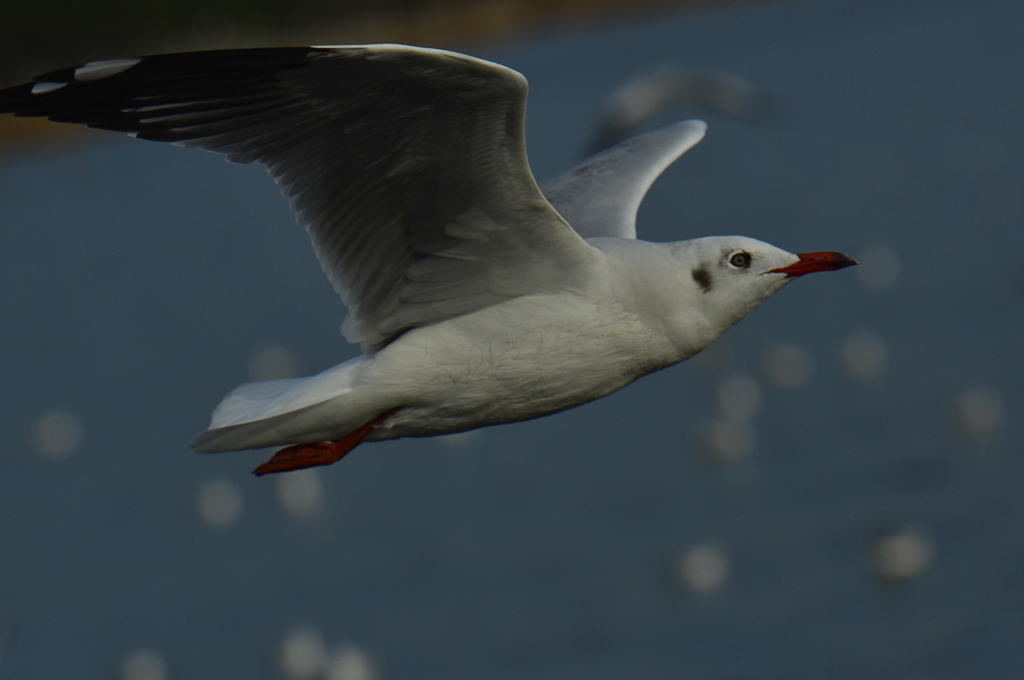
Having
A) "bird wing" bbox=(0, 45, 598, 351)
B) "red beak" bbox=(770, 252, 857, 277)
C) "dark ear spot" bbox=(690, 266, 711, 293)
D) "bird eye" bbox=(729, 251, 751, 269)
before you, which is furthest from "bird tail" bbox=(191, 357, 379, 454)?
"red beak" bbox=(770, 252, 857, 277)

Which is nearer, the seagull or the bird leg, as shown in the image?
the seagull

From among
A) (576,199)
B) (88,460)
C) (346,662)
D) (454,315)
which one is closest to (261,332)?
(88,460)

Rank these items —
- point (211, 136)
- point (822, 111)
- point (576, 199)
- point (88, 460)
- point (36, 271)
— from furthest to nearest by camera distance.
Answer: point (822, 111) < point (36, 271) < point (88, 460) < point (576, 199) < point (211, 136)

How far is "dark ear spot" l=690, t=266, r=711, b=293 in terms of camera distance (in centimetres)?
500

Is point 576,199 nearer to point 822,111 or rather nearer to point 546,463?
point 546,463

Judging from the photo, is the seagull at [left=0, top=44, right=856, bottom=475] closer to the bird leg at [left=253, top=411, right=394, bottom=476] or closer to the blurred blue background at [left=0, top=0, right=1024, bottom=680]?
the bird leg at [left=253, top=411, right=394, bottom=476]

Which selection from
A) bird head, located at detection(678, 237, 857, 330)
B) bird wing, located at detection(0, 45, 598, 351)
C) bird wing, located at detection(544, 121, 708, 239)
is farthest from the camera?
bird wing, located at detection(544, 121, 708, 239)

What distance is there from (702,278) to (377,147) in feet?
3.21

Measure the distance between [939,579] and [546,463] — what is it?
2.78m

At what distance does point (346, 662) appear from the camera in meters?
7.68

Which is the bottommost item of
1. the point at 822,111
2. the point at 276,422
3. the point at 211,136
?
the point at 822,111

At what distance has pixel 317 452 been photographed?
17.1 ft

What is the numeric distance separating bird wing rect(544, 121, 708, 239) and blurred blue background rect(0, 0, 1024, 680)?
216 centimetres

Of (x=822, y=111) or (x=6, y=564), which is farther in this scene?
(x=822, y=111)
